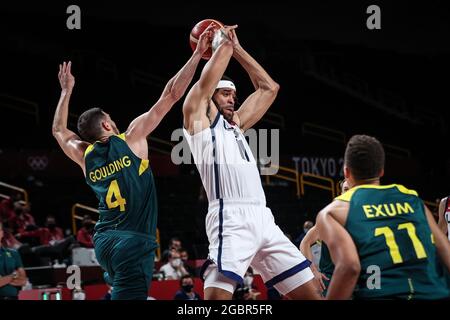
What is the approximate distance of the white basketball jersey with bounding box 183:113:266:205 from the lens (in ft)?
16.7

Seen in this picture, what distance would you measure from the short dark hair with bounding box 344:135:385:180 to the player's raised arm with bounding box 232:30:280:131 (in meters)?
2.07

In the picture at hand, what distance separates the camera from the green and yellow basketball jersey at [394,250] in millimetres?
3449

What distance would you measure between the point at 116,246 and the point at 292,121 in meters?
15.8

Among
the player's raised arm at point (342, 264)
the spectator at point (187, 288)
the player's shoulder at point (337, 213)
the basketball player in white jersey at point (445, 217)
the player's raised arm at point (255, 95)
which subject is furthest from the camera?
the spectator at point (187, 288)

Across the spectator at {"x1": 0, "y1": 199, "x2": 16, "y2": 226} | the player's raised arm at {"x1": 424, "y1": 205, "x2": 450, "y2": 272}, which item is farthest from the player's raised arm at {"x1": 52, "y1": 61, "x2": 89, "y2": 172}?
the spectator at {"x1": 0, "y1": 199, "x2": 16, "y2": 226}

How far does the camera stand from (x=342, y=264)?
3.38 metres

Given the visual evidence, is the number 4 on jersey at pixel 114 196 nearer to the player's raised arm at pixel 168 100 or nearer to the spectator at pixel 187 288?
the player's raised arm at pixel 168 100

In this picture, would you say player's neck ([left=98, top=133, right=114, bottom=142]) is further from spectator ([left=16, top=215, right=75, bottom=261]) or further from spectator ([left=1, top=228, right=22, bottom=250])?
spectator ([left=16, top=215, right=75, bottom=261])

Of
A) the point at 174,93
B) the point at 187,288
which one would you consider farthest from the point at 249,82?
the point at 174,93

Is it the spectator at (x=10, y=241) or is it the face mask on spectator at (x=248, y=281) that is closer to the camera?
the face mask on spectator at (x=248, y=281)

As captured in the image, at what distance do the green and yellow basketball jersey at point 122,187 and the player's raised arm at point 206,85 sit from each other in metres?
0.50

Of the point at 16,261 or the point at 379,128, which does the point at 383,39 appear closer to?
the point at 379,128

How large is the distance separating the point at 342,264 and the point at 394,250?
0.93ft

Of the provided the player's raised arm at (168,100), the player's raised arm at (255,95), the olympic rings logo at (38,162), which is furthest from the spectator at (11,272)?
the olympic rings logo at (38,162)
